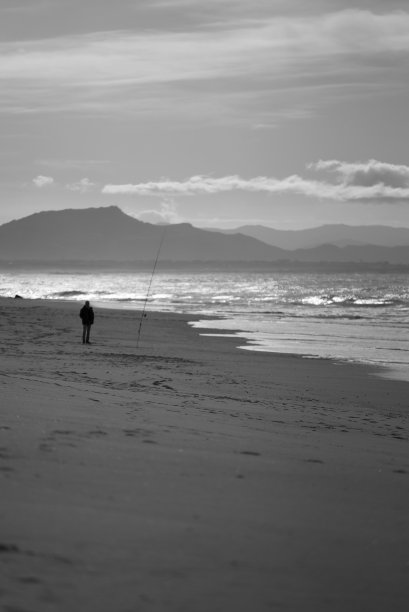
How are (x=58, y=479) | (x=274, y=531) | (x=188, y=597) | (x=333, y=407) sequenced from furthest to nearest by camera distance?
(x=333, y=407) → (x=58, y=479) → (x=274, y=531) → (x=188, y=597)

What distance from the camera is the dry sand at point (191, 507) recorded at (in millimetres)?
3707

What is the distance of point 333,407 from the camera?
39.1 feet

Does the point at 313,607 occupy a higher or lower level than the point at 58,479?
lower

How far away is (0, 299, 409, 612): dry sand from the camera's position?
3.71 m

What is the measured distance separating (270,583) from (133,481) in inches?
58.4

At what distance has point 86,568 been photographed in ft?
12.3

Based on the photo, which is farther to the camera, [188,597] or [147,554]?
[147,554]

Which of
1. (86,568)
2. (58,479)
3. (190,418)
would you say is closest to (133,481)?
(58,479)

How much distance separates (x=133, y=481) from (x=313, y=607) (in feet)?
5.74

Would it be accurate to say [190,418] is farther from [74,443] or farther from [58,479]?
[58,479]

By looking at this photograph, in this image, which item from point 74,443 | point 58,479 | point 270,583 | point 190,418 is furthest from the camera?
point 190,418

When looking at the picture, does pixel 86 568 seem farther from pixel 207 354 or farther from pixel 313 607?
pixel 207 354

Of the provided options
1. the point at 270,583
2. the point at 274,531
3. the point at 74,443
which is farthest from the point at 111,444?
the point at 270,583

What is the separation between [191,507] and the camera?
185 inches
